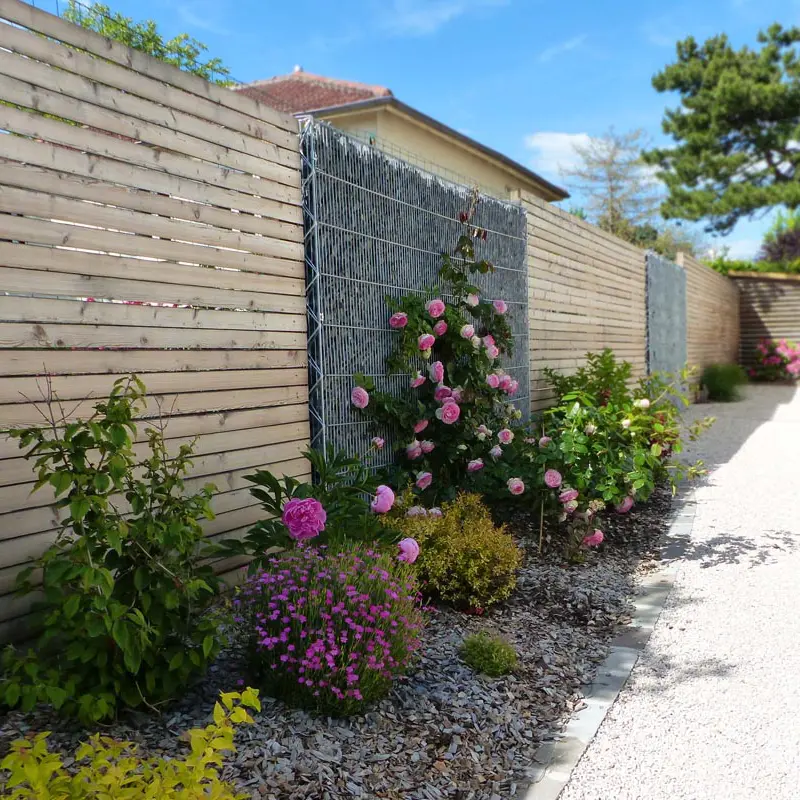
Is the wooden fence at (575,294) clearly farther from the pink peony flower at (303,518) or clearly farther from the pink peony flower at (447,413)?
the pink peony flower at (303,518)

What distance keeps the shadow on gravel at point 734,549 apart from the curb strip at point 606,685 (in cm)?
5

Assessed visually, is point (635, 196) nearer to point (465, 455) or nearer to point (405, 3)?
point (405, 3)

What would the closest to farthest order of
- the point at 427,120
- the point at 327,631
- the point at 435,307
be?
1. the point at 327,631
2. the point at 435,307
3. the point at 427,120

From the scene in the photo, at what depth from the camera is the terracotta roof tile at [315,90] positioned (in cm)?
1355

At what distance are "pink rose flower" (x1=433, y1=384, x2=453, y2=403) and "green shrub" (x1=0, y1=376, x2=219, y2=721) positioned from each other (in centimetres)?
248

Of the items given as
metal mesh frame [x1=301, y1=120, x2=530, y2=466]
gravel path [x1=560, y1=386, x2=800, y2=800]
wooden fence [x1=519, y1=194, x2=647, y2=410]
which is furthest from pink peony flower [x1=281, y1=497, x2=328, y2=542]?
wooden fence [x1=519, y1=194, x2=647, y2=410]

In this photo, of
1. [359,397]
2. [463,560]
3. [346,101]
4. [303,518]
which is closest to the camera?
[303,518]

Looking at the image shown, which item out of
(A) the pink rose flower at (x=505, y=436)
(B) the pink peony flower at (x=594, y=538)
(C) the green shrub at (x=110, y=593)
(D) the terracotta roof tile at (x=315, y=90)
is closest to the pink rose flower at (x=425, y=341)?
(A) the pink rose flower at (x=505, y=436)

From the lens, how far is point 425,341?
182 inches

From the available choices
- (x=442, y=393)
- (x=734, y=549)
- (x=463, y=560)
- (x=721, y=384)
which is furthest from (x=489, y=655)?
(x=721, y=384)

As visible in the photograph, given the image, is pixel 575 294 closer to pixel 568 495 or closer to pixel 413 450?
pixel 568 495

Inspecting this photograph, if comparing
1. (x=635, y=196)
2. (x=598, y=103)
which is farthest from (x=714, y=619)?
(x=598, y=103)

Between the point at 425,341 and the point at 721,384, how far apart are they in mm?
11655

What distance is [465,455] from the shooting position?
4859 mm
